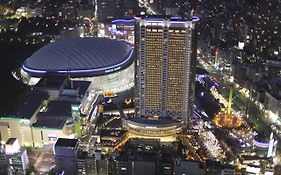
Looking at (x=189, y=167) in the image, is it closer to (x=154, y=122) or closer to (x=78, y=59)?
(x=154, y=122)

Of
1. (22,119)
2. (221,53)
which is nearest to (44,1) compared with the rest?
(221,53)

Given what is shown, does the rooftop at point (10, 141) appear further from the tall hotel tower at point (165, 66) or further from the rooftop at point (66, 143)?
the tall hotel tower at point (165, 66)

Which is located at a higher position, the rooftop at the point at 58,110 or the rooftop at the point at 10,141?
the rooftop at the point at 58,110

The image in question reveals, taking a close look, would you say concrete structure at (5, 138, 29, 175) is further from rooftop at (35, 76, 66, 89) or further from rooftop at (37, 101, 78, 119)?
rooftop at (35, 76, 66, 89)

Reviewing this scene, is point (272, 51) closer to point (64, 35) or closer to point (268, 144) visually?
point (268, 144)

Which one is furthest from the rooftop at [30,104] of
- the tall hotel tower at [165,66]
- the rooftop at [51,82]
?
the tall hotel tower at [165,66]
